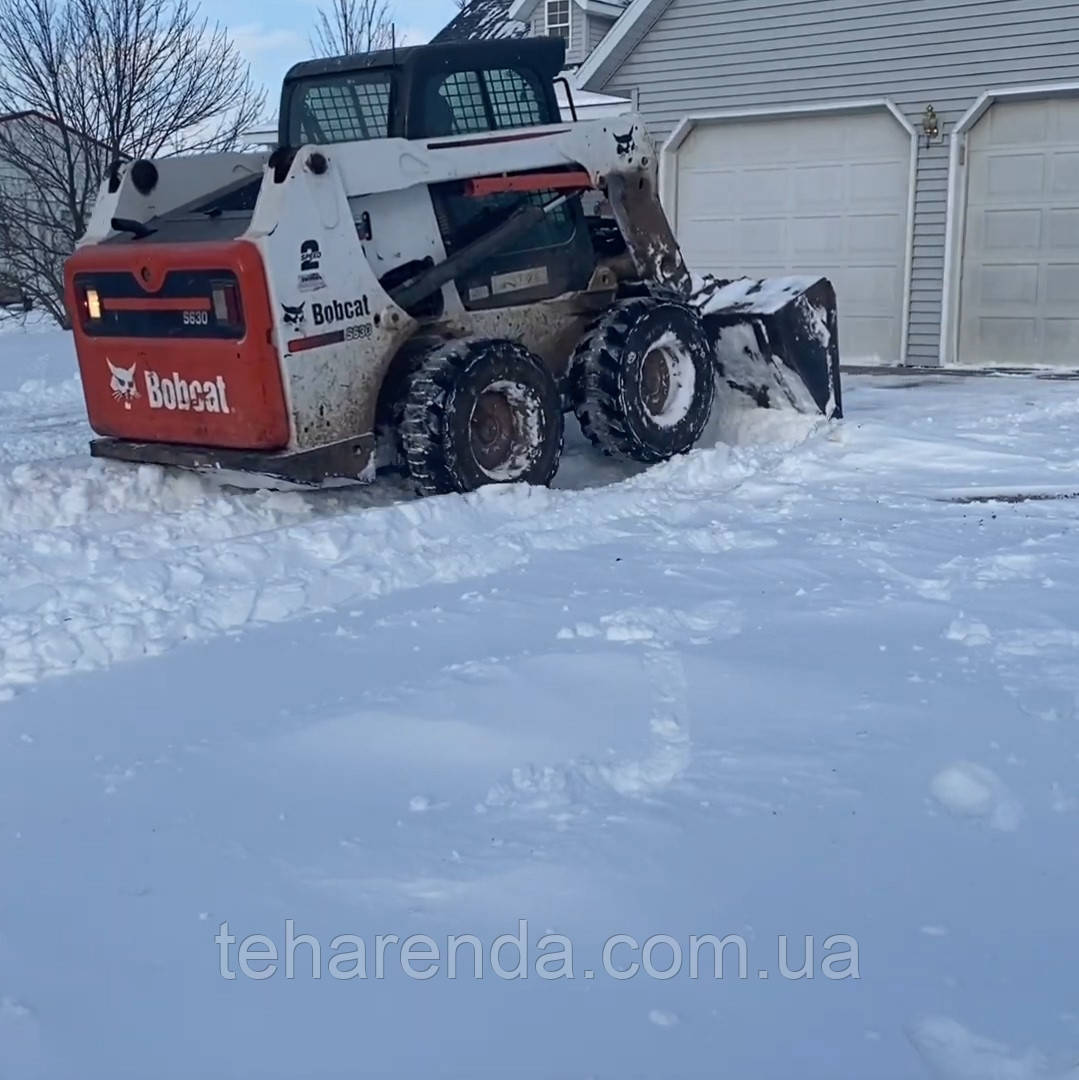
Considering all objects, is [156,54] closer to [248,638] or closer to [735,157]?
[735,157]

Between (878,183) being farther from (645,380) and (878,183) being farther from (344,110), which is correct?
(344,110)

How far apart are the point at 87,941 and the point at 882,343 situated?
12.5m

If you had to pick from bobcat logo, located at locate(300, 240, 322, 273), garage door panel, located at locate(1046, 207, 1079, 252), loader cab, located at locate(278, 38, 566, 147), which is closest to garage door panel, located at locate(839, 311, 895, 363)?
garage door panel, located at locate(1046, 207, 1079, 252)

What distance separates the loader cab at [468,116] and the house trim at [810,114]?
652 centimetres

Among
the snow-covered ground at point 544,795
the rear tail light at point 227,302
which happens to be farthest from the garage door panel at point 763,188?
the rear tail light at point 227,302

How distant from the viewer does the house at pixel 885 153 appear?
1277cm

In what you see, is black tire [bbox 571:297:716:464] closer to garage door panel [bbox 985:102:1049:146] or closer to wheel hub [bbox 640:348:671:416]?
wheel hub [bbox 640:348:671:416]

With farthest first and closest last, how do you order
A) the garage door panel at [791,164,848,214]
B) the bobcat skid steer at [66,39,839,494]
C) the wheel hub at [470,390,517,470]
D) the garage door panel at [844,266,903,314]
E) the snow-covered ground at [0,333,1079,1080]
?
1. the garage door panel at [791,164,848,214]
2. the garage door panel at [844,266,903,314]
3. the wheel hub at [470,390,517,470]
4. the bobcat skid steer at [66,39,839,494]
5. the snow-covered ground at [0,333,1079,1080]

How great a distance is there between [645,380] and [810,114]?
7193mm

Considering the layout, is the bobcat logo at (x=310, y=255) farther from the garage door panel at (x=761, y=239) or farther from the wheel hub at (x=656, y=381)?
the garage door panel at (x=761, y=239)

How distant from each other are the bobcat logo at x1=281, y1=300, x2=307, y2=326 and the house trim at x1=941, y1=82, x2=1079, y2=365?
8.87 metres

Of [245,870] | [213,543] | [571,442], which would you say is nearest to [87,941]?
[245,870]

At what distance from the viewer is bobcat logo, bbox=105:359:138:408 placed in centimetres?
694

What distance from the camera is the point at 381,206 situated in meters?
6.87
